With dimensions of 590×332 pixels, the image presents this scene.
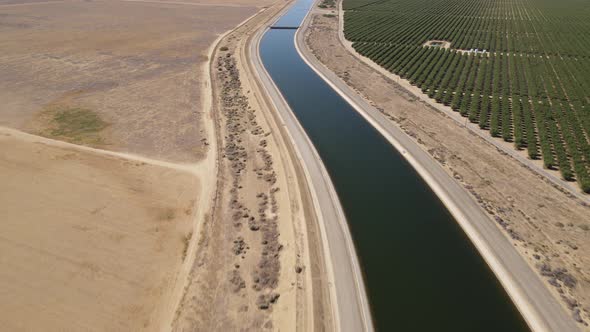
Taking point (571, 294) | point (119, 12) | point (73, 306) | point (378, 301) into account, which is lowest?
point (73, 306)

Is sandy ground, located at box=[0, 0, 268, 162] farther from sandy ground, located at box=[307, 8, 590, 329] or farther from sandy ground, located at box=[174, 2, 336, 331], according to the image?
sandy ground, located at box=[307, 8, 590, 329]

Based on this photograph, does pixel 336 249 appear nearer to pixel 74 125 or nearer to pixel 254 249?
pixel 254 249

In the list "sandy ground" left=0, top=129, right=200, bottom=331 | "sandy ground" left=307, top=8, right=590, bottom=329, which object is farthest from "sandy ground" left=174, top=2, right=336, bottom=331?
"sandy ground" left=307, top=8, right=590, bottom=329

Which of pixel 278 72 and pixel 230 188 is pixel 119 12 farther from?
pixel 230 188

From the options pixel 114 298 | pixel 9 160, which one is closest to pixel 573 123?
pixel 114 298

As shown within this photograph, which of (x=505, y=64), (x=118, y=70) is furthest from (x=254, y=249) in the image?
(x=505, y=64)

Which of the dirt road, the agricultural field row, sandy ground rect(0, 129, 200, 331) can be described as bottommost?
sandy ground rect(0, 129, 200, 331)
